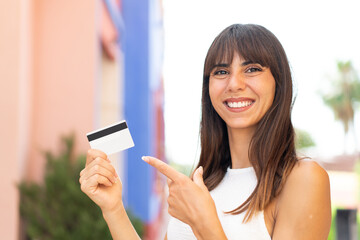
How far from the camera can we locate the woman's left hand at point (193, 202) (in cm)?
133

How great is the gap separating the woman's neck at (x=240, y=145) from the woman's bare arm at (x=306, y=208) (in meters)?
0.29

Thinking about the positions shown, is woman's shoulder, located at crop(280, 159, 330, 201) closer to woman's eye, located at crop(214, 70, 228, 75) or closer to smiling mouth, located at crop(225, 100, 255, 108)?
smiling mouth, located at crop(225, 100, 255, 108)

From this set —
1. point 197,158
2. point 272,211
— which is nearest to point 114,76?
point 197,158

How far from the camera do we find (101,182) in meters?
1.52

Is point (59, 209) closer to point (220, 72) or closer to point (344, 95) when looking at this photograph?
point (220, 72)

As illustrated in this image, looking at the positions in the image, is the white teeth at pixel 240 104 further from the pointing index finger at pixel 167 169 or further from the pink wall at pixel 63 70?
the pink wall at pixel 63 70

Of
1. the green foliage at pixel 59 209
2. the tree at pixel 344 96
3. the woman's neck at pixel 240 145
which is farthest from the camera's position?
the tree at pixel 344 96

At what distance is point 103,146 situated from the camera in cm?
152

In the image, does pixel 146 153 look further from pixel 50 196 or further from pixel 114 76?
pixel 50 196

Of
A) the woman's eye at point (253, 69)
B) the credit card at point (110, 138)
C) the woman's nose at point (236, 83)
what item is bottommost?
the credit card at point (110, 138)

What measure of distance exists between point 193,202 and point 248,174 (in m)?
0.33

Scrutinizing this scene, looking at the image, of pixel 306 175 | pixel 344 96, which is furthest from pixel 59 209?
pixel 344 96

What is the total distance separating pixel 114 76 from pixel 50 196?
382cm

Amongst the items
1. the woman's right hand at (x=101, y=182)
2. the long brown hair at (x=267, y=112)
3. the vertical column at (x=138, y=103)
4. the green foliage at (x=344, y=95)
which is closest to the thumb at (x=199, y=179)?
the long brown hair at (x=267, y=112)
